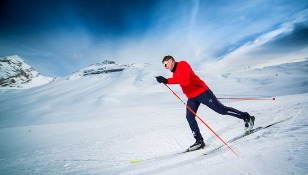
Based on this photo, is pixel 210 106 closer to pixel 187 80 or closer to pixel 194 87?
pixel 194 87

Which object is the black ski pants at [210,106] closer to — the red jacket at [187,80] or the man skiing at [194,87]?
the man skiing at [194,87]

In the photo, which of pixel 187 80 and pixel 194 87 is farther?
pixel 194 87

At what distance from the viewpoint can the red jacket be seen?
468 centimetres

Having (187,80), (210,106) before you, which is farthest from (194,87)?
(210,106)

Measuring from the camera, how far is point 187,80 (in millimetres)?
4691

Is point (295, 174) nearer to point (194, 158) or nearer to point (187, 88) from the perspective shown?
point (194, 158)

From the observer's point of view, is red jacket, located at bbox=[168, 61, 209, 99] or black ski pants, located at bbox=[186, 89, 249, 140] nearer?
red jacket, located at bbox=[168, 61, 209, 99]

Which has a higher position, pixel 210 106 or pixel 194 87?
pixel 194 87

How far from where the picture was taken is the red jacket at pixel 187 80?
15.4 feet

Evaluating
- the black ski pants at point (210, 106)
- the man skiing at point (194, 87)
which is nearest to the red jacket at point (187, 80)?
the man skiing at point (194, 87)

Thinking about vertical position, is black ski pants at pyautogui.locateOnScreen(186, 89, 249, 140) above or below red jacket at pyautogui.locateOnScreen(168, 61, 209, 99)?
below

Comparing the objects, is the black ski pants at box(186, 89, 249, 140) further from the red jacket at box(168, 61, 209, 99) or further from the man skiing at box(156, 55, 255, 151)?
the red jacket at box(168, 61, 209, 99)

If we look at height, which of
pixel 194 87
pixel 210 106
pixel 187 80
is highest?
pixel 187 80

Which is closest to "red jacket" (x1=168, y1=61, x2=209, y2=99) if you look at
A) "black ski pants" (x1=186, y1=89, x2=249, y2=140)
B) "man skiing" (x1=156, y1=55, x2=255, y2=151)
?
"man skiing" (x1=156, y1=55, x2=255, y2=151)
